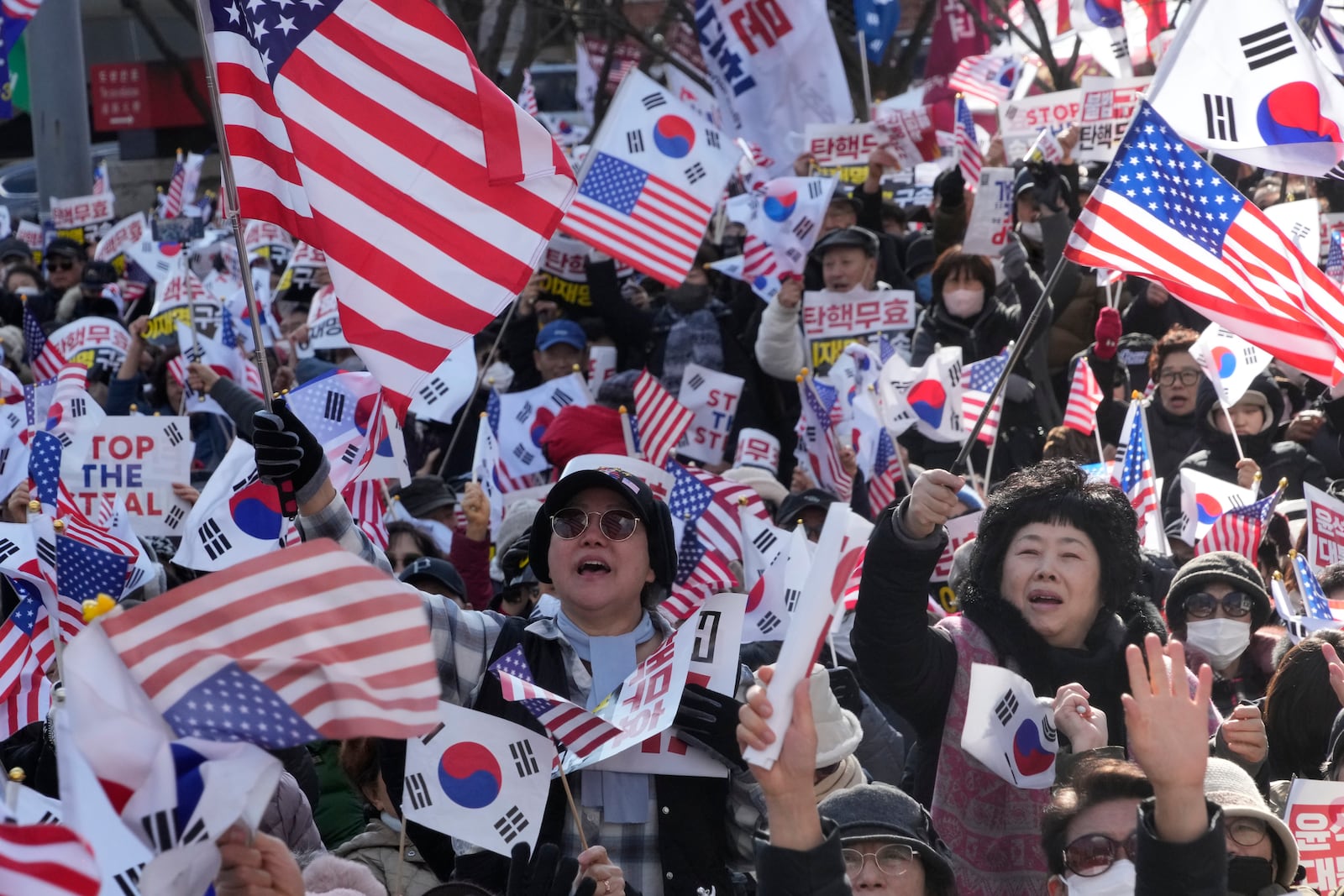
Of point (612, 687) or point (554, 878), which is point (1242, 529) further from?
point (554, 878)

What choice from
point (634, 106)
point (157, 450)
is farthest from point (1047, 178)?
point (157, 450)

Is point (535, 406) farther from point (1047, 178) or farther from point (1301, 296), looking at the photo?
point (1301, 296)

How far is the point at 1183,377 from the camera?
323 inches

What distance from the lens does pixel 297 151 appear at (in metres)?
4.59

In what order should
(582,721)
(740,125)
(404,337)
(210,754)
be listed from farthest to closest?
(740,125) < (404,337) < (582,721) < (210,754)

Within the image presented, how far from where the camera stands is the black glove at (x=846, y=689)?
513 cm

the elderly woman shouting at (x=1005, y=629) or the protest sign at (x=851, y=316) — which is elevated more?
the protest sign at (x=851, y=316)

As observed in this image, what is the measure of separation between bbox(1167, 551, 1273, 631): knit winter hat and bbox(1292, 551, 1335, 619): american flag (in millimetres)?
114

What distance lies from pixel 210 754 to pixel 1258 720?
2.59 metres

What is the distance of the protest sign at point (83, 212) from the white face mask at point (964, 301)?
962 centimetres

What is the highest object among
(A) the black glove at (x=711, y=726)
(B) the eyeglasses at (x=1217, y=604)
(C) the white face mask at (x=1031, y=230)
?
(C) the white face mask at (x=1031, y=230)

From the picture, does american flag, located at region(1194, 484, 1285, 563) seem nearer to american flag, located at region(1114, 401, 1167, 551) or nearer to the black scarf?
american flag, located at region(1114, 401, 1167, 551)

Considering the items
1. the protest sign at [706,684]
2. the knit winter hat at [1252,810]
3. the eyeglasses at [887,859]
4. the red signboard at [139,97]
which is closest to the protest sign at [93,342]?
the protest sign at [706,684]

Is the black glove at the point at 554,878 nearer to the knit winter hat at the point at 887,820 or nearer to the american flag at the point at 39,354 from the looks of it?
the knit winter hat at the point at 887,820
